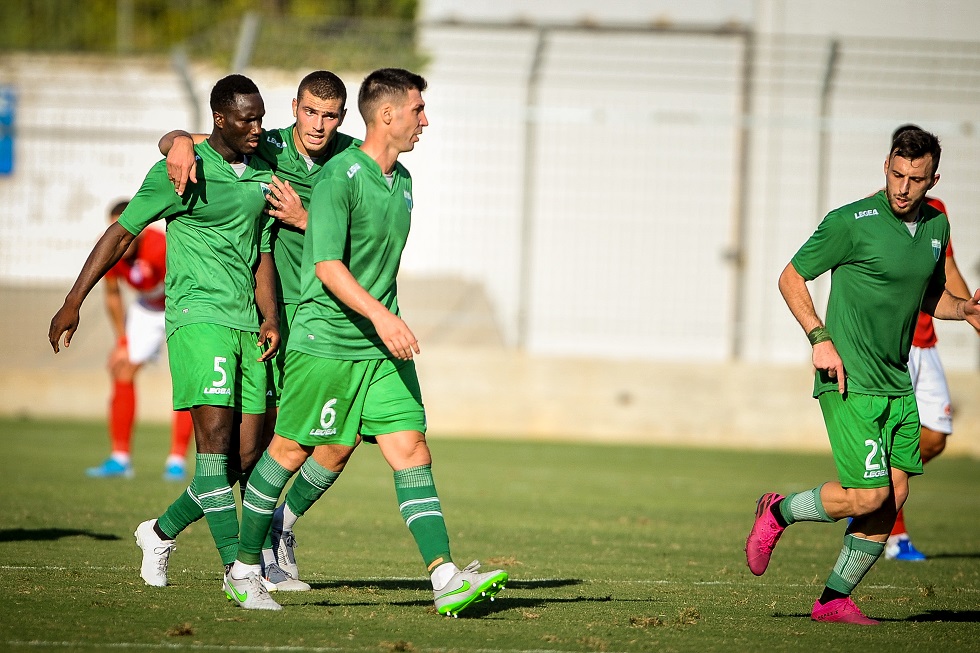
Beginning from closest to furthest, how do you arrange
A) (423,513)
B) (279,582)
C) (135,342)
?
(423,513) < (279,582) < (135,342)

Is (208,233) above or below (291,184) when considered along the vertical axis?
below

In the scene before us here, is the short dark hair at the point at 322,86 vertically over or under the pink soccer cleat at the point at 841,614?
over

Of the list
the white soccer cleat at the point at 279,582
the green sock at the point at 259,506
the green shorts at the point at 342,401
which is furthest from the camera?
the white soccer cleat at the point at 279,582

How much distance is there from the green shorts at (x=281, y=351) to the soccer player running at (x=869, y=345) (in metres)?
2.44

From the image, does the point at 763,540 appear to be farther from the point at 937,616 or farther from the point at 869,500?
the point at 937,616

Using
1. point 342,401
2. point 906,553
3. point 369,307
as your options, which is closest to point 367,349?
point 342,401

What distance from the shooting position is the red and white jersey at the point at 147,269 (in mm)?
11172

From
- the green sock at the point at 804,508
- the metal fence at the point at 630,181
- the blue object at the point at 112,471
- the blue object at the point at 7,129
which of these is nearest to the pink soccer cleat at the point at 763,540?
the green sock at the point at 804,508

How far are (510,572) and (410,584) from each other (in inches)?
28.7

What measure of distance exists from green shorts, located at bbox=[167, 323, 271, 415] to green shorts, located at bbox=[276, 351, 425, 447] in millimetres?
388

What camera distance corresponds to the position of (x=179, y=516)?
620cm

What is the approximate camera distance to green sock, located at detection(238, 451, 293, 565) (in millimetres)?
5785

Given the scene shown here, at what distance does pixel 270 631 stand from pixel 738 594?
2492mm

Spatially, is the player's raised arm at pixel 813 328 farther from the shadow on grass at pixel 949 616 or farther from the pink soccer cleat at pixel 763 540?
the shadow on grass at pixel 949 616
